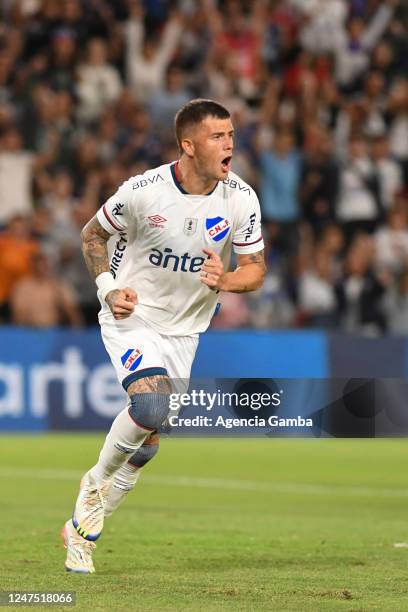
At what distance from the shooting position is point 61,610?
655 cm

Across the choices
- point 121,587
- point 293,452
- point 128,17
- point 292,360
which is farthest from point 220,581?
point 128,17

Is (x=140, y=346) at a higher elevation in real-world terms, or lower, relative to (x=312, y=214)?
lower

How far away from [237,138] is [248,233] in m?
13.2

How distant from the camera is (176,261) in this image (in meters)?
8.24

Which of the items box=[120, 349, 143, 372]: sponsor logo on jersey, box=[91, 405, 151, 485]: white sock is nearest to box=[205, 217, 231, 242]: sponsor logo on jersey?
box=[120, 349, 143, 372]: sponsor logo on jersey

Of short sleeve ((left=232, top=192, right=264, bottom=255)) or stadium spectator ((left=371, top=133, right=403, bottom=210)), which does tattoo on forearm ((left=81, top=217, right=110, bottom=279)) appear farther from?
stadium spectator ((left=371, top=133, right=403, bottom=210))

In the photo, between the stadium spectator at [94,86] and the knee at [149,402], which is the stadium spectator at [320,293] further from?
the knee at [149,402]

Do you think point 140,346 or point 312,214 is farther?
point 312,214

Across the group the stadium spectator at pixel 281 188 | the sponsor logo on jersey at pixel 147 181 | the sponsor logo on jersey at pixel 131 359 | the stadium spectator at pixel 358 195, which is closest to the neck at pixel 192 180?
the sponsor logo on jersey at pixel 147 181

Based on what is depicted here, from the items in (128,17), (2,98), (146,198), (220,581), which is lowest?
(220,581)

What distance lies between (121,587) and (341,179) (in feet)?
46.8

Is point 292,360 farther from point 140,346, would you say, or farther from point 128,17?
point 140,346

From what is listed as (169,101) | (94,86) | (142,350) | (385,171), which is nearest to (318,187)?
(385,171)

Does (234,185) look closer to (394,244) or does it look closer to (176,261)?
(176,261)
